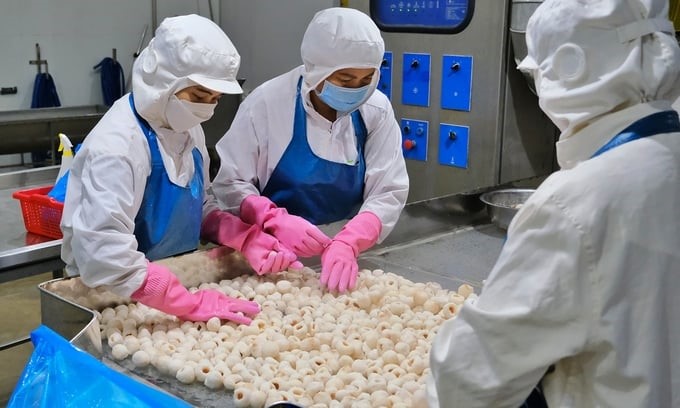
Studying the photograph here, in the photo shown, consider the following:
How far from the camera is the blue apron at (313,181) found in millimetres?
2420

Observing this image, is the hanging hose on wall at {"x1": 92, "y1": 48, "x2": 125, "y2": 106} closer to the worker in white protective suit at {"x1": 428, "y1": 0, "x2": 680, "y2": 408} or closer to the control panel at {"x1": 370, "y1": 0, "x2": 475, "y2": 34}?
the control panel at {"x1": 370, "y1": 0, "x2": 475, "y2": 34}

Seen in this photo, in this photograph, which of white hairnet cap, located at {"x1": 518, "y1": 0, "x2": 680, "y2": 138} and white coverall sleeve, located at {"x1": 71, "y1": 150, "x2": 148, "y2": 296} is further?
white coverall sleeve, located at {"x1": 71, "y1": 150, "x2": 148, "y2": 296}

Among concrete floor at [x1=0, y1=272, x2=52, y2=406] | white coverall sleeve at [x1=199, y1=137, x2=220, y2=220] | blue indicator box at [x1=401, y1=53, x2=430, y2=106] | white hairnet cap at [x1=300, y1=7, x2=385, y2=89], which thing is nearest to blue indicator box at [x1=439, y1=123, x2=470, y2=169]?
blue indicator box at [x1=401, y1=53, x2=430, y2=106]

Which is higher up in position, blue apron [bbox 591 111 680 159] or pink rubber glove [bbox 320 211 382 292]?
blue apron [bbox 591 111 680 159]

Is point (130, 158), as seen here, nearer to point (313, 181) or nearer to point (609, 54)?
point (313, 181)

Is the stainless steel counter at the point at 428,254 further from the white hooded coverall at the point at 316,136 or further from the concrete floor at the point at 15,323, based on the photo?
the concrete floor at the point at 15,323

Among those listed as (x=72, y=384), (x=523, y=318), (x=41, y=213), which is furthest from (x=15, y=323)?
(x=523, y=318)

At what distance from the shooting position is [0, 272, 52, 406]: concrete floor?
355cm

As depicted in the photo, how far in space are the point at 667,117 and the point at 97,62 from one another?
5.49m

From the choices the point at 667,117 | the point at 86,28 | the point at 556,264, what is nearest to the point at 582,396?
the point at 556,264

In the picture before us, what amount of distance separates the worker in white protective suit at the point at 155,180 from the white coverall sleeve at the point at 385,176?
1.39ft

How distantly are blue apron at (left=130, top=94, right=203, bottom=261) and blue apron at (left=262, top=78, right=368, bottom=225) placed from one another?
1.27 ft

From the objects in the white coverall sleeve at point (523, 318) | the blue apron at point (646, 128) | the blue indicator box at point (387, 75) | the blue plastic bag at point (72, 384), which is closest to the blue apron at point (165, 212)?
the blue plastic bag at point (72, 384)

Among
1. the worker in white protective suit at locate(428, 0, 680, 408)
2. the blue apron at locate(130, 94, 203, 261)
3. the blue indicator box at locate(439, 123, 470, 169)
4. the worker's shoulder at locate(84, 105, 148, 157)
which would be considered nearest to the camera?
the worker in white protective suit at locate(428, 0, 680, 408)
